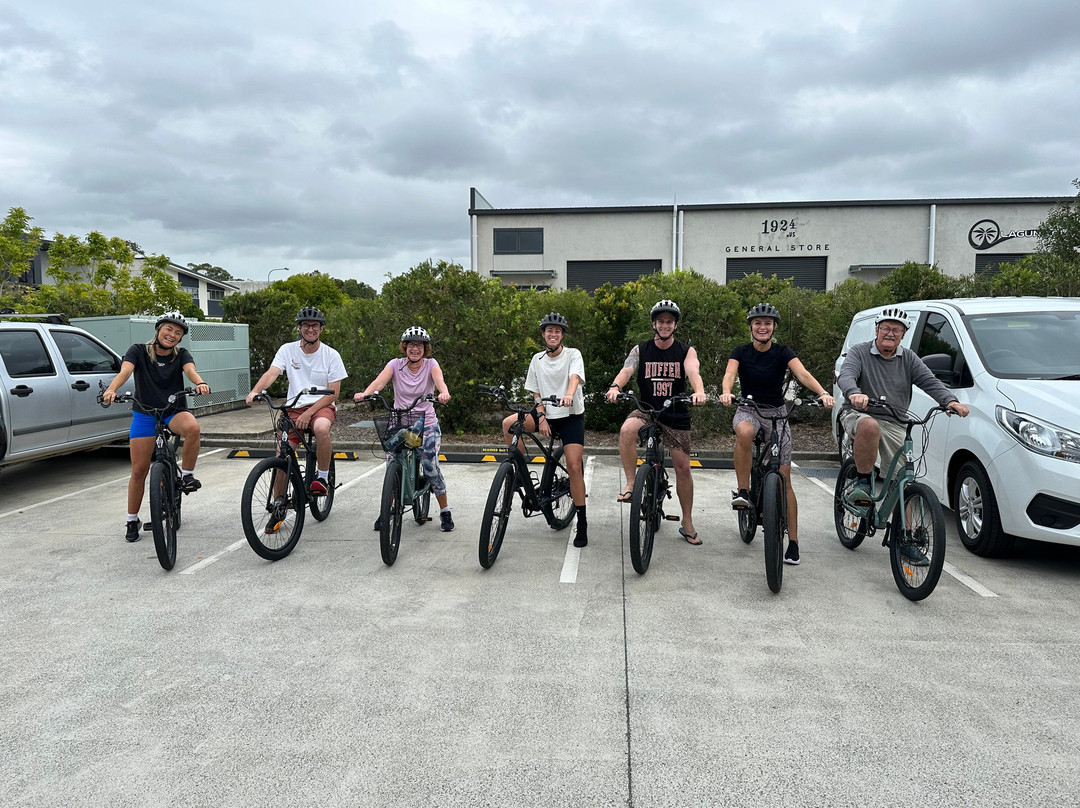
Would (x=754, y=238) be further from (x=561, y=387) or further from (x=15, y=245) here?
(x=561, y=387)

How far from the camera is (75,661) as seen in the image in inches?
149

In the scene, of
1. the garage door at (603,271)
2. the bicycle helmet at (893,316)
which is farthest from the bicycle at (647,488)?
the garage door at (603,271)

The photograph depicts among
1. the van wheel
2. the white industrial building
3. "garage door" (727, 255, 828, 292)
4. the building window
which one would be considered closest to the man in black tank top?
the van wheel

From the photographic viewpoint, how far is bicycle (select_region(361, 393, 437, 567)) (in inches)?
206

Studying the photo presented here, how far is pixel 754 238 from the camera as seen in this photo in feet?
127

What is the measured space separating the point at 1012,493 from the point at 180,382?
20.3 ft

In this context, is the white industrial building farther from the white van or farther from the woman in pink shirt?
the woman in pink shirt

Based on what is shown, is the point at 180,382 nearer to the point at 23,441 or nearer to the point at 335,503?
the point at 335,503

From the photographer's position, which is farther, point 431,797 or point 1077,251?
point 1077,251

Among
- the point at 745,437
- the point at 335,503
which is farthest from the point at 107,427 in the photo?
the point at 745,437

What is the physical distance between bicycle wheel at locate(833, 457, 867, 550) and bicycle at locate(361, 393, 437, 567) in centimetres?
325

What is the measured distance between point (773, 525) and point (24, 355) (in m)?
7.62

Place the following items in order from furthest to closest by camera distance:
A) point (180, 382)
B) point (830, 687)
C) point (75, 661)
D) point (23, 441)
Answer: point (23, 441) → point (180, 382) → point (75, 661) → point (830, 687)

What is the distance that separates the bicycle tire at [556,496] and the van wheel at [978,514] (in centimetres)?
298
